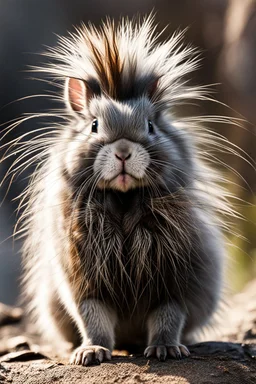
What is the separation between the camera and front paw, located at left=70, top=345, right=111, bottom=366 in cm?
336

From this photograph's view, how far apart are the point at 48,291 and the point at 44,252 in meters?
0.28

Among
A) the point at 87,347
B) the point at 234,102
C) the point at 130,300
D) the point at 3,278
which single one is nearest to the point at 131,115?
the point at 130,300

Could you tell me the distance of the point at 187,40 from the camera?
11.6m

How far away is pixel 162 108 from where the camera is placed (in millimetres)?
3967

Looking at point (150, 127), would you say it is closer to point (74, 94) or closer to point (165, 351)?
point (74, 94)

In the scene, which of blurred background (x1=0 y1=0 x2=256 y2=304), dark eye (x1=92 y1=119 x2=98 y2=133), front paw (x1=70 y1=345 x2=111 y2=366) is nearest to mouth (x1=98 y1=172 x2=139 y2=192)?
dark eye (x1=92 y1=119 x2=98 y2=133)

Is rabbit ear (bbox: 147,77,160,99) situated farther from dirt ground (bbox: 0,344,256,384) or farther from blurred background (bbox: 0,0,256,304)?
blurred background (bbox: 0,0,256,304)

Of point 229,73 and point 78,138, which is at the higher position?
point 229,73

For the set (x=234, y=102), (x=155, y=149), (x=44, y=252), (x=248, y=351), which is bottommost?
(x=248, y=351)

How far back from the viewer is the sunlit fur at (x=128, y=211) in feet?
11.8

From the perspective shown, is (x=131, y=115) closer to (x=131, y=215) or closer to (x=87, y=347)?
(x=131, y=215)

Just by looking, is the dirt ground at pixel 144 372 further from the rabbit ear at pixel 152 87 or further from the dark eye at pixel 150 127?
the rabbit ear at pixel 152 87

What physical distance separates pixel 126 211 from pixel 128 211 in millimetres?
15

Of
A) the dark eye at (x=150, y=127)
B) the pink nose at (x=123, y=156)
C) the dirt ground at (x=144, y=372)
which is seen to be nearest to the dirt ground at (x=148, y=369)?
the dirt ground at (x=144, y=372)
